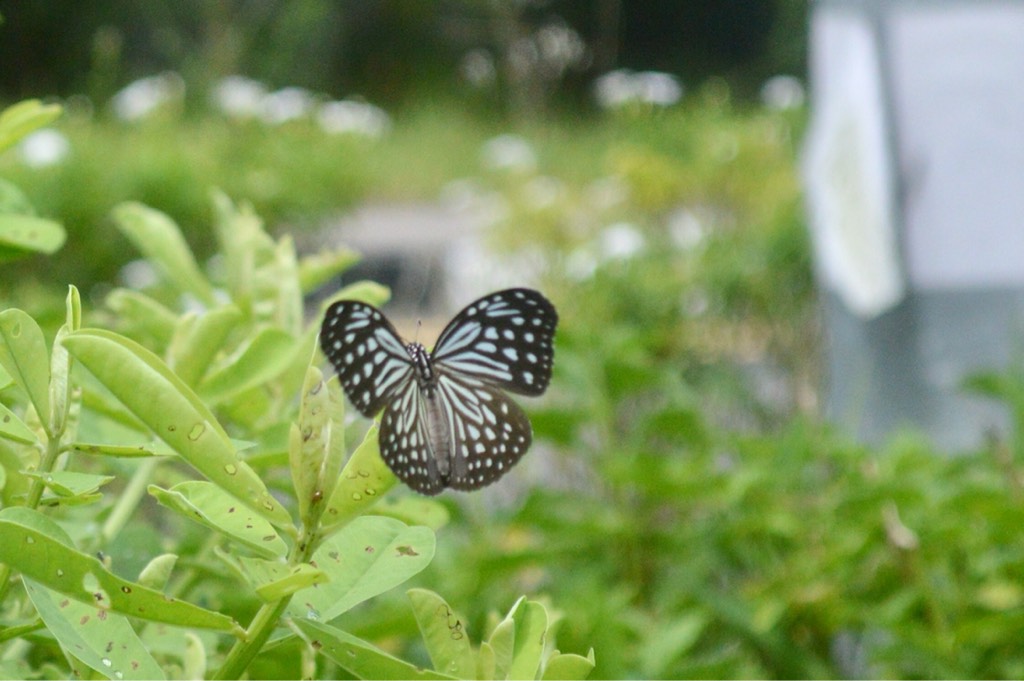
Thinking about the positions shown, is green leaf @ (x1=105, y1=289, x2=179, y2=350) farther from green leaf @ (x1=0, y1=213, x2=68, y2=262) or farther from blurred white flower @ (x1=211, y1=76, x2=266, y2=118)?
blurred white flower @ (x1=211, y1=76, x2=266, y2=118)

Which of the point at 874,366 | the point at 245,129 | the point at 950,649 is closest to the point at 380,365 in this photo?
the point at 950,649

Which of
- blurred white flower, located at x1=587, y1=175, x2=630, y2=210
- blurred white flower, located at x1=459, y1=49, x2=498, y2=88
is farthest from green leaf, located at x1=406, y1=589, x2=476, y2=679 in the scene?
blurred white flower, located at x1=459, y1=49, x2=498, y2=88

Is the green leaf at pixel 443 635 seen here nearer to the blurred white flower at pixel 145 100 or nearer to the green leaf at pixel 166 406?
the green leaf at pixel 166 406

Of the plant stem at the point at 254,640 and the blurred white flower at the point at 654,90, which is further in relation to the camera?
the blurred white flower at the point at 654,90

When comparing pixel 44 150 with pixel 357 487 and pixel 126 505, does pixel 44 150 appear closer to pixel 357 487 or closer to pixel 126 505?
pixel 126 505

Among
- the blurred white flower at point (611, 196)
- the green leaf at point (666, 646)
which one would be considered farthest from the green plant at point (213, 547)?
the blurred white flower at point (611, 196)

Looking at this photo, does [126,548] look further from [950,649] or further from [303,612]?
[950,649]
